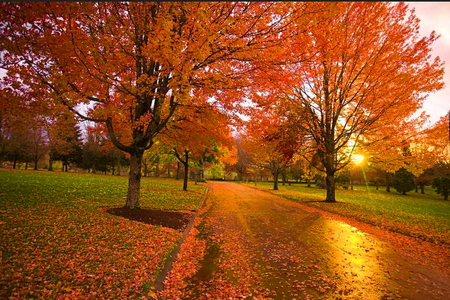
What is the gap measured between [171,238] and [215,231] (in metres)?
2.12

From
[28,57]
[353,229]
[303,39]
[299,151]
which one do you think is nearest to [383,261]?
[353,229]

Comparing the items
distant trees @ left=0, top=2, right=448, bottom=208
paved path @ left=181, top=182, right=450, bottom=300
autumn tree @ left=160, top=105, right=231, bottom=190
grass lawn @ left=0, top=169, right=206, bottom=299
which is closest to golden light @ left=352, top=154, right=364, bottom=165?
distant trees @ left=0, top=2, right=448, bottom=208

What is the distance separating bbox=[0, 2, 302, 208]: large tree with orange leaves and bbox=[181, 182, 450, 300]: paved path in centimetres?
475

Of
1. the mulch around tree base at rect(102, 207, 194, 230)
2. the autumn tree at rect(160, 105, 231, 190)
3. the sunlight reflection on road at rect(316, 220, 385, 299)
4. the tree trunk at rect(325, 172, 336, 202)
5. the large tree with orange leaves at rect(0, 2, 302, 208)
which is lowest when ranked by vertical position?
the sunlight reflection on road at rect(316, 220, 385, 299)

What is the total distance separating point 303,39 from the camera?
6.66 m

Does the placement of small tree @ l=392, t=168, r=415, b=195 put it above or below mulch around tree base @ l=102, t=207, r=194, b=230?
above

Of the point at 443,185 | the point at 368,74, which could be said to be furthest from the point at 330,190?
the point at 443,185

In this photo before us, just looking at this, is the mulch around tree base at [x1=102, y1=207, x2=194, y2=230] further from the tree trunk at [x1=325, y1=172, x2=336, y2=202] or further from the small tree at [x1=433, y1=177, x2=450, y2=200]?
the small tree at [x1=433, y1=177, x2=450, y2=200]

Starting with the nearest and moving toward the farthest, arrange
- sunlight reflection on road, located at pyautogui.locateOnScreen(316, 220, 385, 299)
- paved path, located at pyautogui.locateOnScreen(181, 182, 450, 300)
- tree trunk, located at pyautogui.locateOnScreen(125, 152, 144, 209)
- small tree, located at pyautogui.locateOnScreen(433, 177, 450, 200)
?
paved path, located at pyautogui.locateOnScreen(181, 182, 450, 300)
sunlight reflection on road, located at pyautogui.locateOnScreen(316, 220, 385, 299)
tree trunk, located at pyautogui.locateOnScreen(125, 152, 144, 209)
small tree, located at pyautogui.locateOnScreen(433, 177, 450, 200)

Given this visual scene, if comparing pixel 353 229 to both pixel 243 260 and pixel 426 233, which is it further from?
pixel 243 260

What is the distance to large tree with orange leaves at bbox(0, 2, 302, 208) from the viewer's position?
5.82 meters

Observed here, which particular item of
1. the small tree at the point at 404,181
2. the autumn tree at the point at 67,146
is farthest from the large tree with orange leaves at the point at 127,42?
the small tree at the point at 404,181

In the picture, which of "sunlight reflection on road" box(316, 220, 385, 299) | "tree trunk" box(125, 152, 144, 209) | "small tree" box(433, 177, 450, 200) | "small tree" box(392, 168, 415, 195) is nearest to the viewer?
"sunlight reflection on road" box(316, 220, 385, 299)

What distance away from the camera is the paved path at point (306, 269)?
465 centimetres
